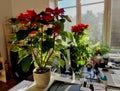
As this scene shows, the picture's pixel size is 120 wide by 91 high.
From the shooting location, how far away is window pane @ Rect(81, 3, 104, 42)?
338 centimetres

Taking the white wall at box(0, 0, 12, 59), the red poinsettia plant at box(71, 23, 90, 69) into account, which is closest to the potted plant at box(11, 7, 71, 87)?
the red poinsettia plant at box(71, 23, 90, 69)

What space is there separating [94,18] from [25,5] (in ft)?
6.47

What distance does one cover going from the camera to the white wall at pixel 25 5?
3600mm

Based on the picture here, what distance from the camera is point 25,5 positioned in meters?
3.76

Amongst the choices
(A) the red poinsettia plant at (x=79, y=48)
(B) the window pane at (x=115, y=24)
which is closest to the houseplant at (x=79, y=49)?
(A) the red poinsettia plant at (x=79, y=48)

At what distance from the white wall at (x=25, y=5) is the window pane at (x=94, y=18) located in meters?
1.17

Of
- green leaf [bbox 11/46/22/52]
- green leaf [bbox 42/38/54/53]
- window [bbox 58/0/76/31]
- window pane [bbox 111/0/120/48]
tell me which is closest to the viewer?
green leaf [bbox 42/38/54/53]

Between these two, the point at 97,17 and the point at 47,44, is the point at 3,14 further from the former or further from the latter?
the point at 47,44

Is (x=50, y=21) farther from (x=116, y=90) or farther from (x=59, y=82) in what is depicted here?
(x=116, y=90)

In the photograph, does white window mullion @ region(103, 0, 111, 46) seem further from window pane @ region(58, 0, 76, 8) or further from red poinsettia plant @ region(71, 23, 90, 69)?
red poinsettia plant @ region(71, 23, 90, 69)

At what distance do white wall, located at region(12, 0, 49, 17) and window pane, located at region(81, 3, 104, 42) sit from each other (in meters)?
1.17

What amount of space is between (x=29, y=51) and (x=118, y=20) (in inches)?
115

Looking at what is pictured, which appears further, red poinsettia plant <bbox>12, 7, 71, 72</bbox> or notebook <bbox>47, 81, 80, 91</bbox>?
notebook <bbox>47, 81, 80, 91</bbox>

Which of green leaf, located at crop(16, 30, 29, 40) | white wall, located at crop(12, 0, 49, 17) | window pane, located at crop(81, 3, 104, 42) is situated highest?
white wall, located at crop(12, 0, 49, 17)
